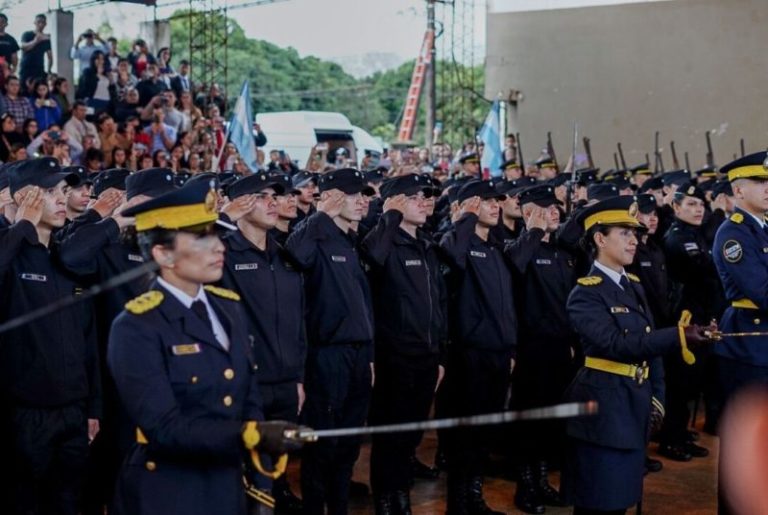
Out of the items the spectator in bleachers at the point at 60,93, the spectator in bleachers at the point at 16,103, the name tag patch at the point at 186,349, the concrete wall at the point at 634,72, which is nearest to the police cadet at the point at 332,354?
the name tag patch at the point at 186,349

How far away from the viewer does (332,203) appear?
230 inches

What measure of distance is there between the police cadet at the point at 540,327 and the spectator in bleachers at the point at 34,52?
A: 8.44 metres

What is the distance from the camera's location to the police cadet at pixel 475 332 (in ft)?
20.3

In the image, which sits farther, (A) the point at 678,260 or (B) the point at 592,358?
(A) the point at 678,260

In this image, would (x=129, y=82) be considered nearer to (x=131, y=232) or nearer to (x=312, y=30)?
(x=131, y=232)

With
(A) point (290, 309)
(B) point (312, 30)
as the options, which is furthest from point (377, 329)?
(B) point (312, 30)

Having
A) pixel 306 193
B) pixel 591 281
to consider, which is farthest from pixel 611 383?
pixel 306 193

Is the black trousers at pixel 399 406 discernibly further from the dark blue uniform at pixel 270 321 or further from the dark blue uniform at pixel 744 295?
the dark blue uniform at pixel 744 295

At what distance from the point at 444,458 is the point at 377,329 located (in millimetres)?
→ 1573

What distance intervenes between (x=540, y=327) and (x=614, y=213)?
1.98 metres

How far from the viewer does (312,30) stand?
2753 cm

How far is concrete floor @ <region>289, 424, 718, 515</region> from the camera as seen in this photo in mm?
6543

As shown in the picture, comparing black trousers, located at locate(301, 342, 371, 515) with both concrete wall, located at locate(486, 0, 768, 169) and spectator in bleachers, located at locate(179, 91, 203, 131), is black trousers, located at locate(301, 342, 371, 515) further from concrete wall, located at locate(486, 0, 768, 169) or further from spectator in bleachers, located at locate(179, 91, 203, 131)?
concrete wall, located at locate(486, 0, 768, 169)

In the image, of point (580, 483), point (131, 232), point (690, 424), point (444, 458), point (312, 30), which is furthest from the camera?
point (312, 30)
